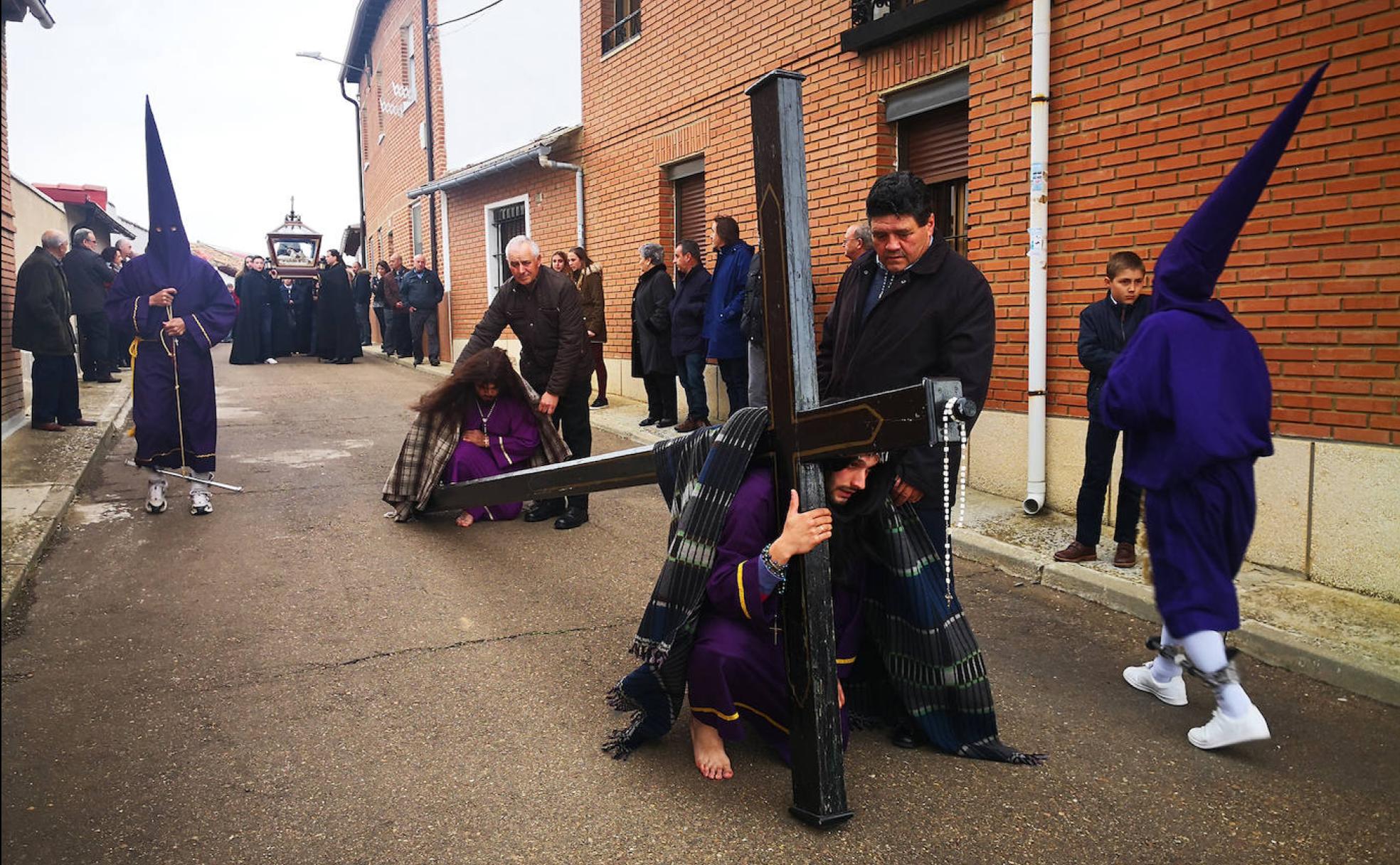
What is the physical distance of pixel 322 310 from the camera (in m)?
20.5

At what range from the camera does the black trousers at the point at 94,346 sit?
525 inches

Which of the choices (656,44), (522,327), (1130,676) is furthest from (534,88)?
(1130,676)

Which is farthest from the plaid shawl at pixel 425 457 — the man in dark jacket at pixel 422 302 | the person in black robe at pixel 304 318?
the person in black robe at pixel 304 318

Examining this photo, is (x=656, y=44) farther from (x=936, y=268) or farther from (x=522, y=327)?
(x=936, y=268)

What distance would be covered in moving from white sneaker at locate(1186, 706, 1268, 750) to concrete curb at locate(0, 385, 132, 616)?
378 centimetres

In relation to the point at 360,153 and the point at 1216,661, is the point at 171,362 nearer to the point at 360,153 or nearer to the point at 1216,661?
the point at 1216,661

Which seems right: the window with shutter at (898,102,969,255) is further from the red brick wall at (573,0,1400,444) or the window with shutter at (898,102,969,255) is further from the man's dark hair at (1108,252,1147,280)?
the man's dark hair at (1108,252,1147,280)

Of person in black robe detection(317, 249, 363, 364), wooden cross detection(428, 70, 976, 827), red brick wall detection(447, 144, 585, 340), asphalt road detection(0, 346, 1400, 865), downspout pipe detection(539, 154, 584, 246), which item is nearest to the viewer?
wooden cross detection(428, 70, 976, 827)

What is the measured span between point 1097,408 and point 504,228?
532 inches

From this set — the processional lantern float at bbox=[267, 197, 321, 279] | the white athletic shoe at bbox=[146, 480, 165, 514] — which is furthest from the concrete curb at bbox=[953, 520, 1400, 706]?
the processional lantern float at bbox=[267, 197, 321, 279]

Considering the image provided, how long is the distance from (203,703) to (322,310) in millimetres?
17839

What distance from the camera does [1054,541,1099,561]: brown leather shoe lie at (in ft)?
18.1

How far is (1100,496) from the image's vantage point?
5.43 meters

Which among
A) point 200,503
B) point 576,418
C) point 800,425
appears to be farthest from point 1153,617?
point 200,503
